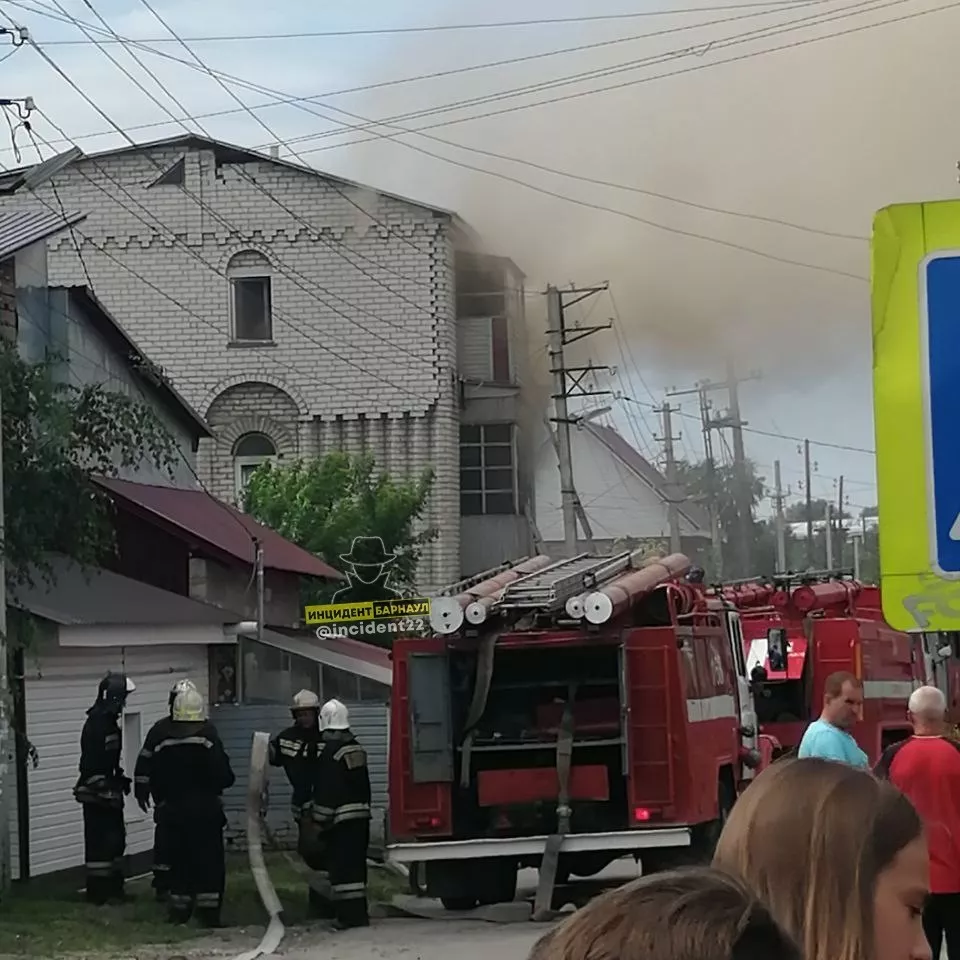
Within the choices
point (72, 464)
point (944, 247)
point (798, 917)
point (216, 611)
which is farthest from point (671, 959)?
point (216, 611)

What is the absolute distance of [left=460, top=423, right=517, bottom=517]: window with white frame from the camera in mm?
37156

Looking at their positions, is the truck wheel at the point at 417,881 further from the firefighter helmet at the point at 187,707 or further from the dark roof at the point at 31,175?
the dark roof at the point at 31,175

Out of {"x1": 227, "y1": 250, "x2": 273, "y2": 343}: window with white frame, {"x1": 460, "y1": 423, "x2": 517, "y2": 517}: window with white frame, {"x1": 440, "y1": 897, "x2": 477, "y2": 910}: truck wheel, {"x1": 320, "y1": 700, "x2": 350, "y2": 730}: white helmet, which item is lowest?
{"x1": 440, "y1": 897, "x2": 477, "y2": 910}: truck wheel

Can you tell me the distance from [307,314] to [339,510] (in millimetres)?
6462

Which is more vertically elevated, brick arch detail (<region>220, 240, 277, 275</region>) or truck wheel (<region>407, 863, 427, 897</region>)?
brick arch detail (<region>220, 240, 277, 275</region>)

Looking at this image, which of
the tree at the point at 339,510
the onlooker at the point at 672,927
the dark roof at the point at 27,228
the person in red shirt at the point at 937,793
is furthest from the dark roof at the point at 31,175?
the onlooker at the point at 672,927

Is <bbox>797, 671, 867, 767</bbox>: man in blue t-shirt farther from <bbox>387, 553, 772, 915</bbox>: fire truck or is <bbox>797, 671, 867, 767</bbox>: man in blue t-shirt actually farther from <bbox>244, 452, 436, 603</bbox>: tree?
<bbox>244, 452, 436, 603</bbox>: tree

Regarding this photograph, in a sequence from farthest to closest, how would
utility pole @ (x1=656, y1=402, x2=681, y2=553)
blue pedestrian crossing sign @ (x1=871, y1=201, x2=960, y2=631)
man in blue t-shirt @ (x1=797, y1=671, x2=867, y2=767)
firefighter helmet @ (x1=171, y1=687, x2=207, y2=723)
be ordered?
utility pole @ (x1=656, y1=402, x2=681, y2=553)
firefighter helmet @ (x1=171, y1=687, x2=207, y2=723)
man in blue t-shirt @ (x1=797, y1=671, x2=867, y2=767)
blue pedestrian crossing sign @ (x1=871, y1=201, x2=960, y2=631)

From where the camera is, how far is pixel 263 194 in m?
35.4

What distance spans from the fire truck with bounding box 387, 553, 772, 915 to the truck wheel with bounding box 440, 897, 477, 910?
0.02 meters

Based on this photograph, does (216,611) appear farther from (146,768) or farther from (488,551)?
(488,551)

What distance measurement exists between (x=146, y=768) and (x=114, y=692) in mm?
1015

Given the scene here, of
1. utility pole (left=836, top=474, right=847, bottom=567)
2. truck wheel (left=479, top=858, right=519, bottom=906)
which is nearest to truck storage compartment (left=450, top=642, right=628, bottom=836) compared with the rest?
truck wheel (left=479, top=858, right=519, bottom=906)

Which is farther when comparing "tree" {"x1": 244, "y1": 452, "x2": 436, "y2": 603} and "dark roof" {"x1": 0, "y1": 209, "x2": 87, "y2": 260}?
"tree" {"x1": 244, "y1": 452, "x2": 436, "y2": 603}
